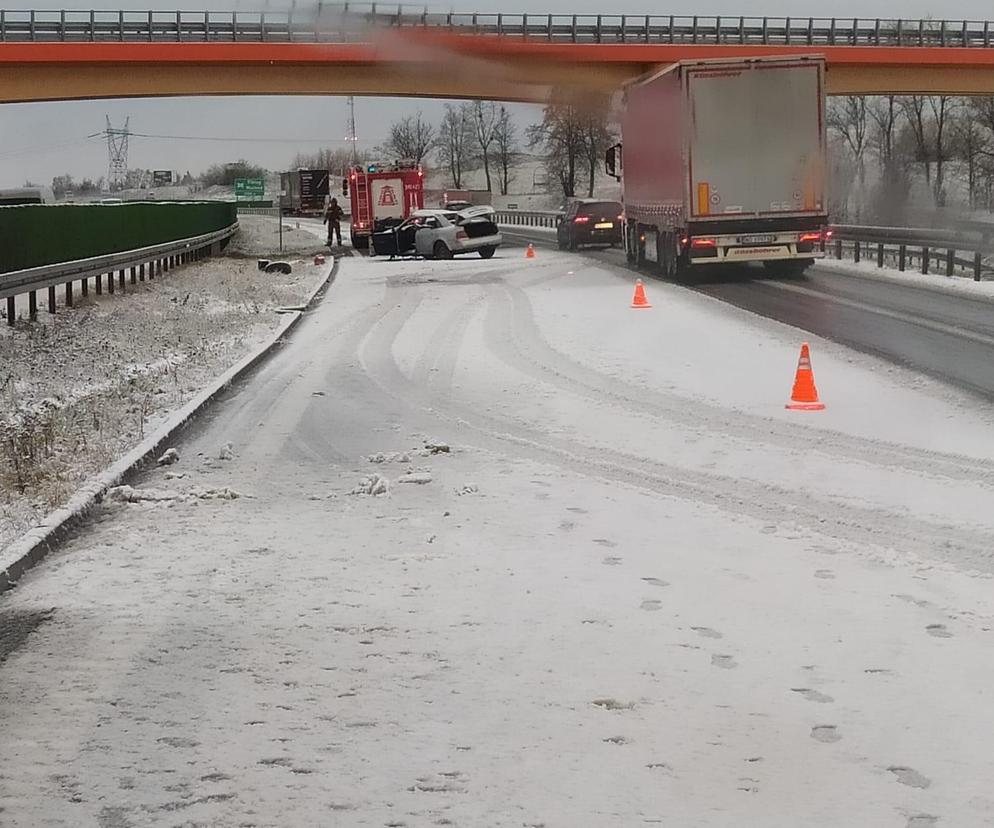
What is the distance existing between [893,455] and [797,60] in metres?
16.5

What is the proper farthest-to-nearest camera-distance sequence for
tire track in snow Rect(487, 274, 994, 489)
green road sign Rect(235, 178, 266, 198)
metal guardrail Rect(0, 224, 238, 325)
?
green road sign Rect(235, 178, 266, 198)
metal guardrail Rect(0, 224, 238, 325)
tire track in snow Rect(487, 274, 994, 489)

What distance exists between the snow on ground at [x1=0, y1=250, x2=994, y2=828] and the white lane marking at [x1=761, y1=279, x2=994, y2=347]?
18.7 feet

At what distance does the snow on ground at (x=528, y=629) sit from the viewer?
13.4ft

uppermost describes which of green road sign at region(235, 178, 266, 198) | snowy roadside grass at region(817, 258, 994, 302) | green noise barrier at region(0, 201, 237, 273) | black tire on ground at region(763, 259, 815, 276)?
green road sign at region(235, 178, 266, 198)

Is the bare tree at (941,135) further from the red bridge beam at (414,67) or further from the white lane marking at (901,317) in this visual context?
the white lane marking at (901,317)

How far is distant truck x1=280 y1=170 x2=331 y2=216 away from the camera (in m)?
93.6

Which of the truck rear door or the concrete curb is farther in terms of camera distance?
the truck rear door

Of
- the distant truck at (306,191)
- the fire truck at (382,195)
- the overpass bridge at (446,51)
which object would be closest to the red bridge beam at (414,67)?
the overpass bridge at (446,51)

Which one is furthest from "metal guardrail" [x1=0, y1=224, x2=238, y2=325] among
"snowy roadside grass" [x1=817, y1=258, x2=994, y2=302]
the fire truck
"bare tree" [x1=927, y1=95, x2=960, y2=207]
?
"bare tree" [x1=927, y1=95, x2=960, y2=207]

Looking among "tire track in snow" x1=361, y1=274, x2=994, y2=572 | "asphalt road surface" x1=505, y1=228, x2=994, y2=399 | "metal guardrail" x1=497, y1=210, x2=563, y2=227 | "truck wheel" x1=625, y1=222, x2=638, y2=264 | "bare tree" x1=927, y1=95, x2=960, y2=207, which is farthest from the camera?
"metal guardrail" x1=497, y1=210, x2=563, y2=227

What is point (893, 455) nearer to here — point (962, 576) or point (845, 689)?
point (962, 576)

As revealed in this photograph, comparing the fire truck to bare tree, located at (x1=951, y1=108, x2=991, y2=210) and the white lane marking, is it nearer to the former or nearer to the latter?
bare tree, located at (x1=951, y1=108, x2=991, y2=210)

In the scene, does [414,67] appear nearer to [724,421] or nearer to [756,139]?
[724,421]

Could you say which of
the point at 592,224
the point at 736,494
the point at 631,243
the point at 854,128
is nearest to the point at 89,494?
the point at 736,494
